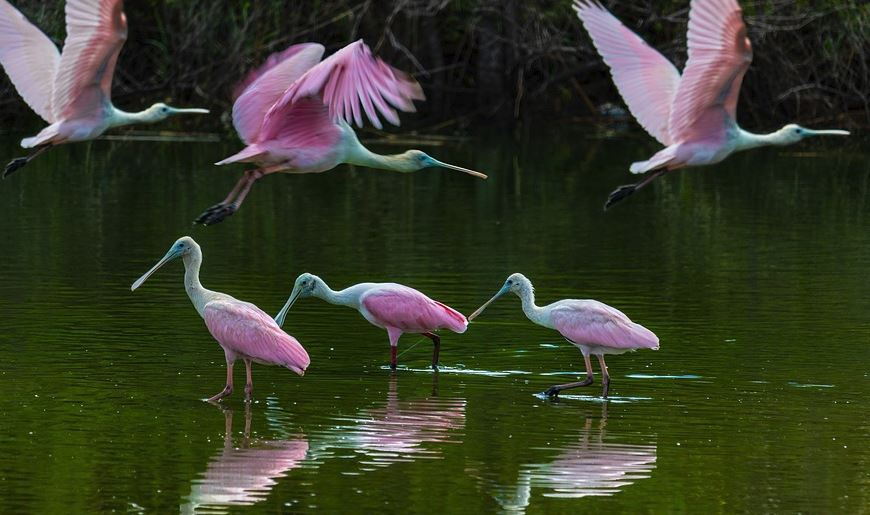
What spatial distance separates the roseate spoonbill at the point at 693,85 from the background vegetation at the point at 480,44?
16407 millimetres

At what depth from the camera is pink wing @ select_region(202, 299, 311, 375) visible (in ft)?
36.6

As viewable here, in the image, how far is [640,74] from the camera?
1468cm

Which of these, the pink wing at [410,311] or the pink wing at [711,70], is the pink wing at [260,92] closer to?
the pink wing at [410,311]

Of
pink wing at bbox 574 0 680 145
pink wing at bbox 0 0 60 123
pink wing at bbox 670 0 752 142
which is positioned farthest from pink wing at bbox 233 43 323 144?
pink wing at bbox 0 0 60 123

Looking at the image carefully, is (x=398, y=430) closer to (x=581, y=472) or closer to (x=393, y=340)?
(x=581, y=472)

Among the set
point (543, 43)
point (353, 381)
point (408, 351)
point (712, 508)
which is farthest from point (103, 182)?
point (712, 508)

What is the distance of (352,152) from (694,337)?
2780 mm

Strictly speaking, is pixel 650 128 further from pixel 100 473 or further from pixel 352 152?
pixel 100 473

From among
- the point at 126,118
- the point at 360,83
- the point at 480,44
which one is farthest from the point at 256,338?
the point at 480,44

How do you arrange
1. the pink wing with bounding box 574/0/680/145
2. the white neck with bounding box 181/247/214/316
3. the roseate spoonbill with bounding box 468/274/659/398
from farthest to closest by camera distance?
the pink wing with bounding box 574/0/680/145
the white neck with bounding box 181/247/214/316
the roseate spoonbill with bounding box 468/274/659/398

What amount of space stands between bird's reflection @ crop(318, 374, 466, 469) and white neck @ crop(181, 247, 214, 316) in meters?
1.33

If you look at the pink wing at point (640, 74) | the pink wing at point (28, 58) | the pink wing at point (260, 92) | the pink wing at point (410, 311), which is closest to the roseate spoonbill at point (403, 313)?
the pink wing at point (410, 311)

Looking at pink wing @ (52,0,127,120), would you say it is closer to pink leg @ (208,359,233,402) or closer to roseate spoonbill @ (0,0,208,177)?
roseate spoonbill @ (0,0,208,177)

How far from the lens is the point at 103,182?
84.6 feet
